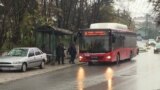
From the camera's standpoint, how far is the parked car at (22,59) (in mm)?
29111

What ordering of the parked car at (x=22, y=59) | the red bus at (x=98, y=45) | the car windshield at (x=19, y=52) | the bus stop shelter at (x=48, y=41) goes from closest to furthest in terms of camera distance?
the parked car at (x=22, y=59) < the car windshield at (x=19, y=52) < the red bus at (x=98, y=45) < the bus stop shelter at (x=48, y=41)

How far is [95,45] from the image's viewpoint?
120 ft

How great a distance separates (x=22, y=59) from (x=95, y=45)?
8487mm

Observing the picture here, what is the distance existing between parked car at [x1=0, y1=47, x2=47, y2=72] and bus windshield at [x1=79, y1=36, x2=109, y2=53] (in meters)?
4.99

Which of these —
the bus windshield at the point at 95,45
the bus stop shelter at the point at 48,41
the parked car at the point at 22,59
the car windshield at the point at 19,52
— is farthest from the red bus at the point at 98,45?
the car windshield at the point at 19,52

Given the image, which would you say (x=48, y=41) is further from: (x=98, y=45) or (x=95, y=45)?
(x=98, y=45)

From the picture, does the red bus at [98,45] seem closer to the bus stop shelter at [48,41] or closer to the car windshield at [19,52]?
the bus stop shelter at [48,41]

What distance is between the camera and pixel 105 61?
3694cm

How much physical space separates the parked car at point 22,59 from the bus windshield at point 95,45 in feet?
16.4

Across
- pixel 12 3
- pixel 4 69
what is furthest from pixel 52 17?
pixel 4 69

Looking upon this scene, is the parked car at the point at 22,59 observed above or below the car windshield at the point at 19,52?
below

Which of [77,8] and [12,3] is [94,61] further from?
[77,8]

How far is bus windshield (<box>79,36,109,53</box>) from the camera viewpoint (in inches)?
1442

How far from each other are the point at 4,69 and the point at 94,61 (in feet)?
30.9
